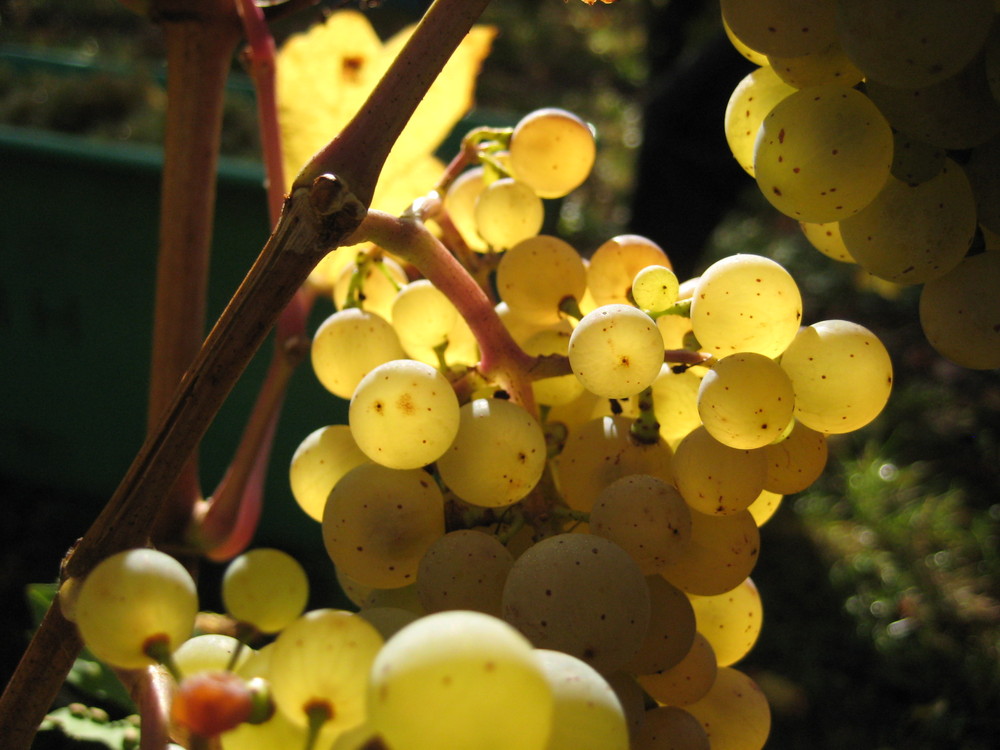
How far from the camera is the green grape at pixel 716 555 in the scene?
1.05 feet

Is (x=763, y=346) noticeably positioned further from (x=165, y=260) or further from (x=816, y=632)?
(x=816, y=632)

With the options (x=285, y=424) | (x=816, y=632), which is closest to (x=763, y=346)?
(x=285, y=424)

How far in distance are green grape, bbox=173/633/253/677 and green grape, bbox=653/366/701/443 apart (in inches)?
7.2

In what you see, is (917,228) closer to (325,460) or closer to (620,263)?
(620,263)

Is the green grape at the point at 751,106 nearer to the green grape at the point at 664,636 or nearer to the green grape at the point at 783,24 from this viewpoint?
the green grape at the point at 783,24

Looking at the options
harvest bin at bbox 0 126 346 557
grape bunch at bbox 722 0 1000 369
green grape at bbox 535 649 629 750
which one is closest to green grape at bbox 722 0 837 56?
grape bunch at bbox 722 0 1000 369

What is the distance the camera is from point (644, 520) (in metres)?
0.29

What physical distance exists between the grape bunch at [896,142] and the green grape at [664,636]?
5.5 inches

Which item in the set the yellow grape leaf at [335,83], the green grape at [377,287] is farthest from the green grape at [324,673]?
the yellow grape leaf at [335,83]

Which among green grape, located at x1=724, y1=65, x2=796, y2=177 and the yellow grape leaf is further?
the yellow grape leaf

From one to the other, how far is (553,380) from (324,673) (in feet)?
0.60

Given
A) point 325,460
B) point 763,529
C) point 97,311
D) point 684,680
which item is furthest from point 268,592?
point 763,529

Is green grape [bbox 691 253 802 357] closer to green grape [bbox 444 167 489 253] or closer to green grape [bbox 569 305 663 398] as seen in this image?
green grape [bbox 569 305 663 398]

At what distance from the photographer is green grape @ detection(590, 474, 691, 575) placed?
293 mm
